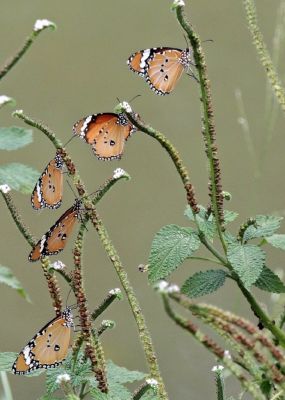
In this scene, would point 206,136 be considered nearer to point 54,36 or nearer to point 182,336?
point 182,336

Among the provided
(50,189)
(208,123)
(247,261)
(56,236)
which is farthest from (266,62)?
(50,189)

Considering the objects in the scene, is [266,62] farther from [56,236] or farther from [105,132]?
[105,132]

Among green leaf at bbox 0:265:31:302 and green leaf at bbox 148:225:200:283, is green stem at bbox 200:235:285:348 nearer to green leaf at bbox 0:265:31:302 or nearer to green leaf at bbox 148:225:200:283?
green leaf at bbox 148:225:200:283

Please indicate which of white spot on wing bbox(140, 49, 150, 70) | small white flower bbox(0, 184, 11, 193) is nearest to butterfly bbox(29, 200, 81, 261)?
small white flower bbox(0, 184, 11, 193)

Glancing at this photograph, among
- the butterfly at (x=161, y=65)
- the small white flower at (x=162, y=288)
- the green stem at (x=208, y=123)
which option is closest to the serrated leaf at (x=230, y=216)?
the green stem at (x=208, y=123)

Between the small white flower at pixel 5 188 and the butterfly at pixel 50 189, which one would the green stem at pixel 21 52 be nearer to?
the small white flower at pixel 5 188

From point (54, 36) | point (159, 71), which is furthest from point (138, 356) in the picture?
point (159, 71)
